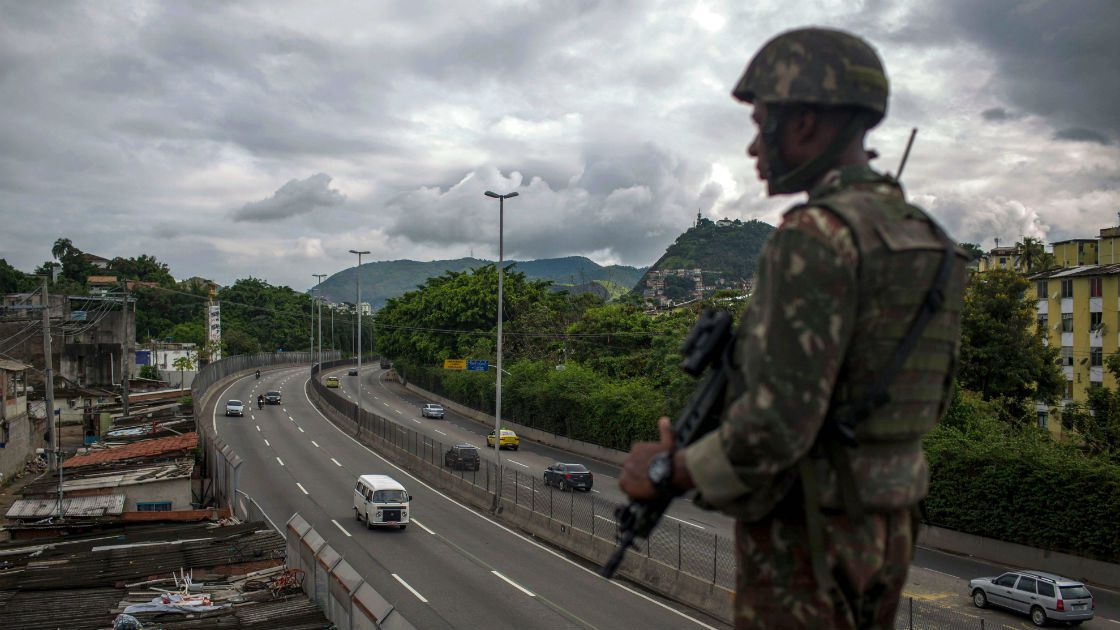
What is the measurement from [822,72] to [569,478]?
115ft

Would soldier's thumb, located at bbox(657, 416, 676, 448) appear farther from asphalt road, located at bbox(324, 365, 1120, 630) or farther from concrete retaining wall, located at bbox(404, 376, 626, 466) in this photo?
concrete retaining wall, located at bbox(404, 376, 626, 466)

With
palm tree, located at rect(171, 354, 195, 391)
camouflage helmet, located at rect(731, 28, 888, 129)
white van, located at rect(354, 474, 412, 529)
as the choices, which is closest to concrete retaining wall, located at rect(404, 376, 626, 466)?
white van, located at rect(354, 474, 412, 529)

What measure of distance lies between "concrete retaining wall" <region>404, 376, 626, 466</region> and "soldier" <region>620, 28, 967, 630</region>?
37.1 metres

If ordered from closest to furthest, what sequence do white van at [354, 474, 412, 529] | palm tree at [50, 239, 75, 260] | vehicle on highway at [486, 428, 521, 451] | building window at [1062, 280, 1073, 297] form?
white van at [354, 474, 412, 529] < building window at [1062, 280, 1073, 297] < vehicle on highway at [486, 428, 521, 451] < palm tree at [50, 239, 75, 260]

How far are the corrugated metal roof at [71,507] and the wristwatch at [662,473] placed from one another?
2470 cm

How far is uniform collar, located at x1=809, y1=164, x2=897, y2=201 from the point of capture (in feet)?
9.32

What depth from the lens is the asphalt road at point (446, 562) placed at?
19.5m

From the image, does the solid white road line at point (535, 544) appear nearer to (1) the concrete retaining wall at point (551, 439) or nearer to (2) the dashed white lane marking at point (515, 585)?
(2) the dashed white lane marking at point (515, 585)

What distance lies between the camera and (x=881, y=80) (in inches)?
113

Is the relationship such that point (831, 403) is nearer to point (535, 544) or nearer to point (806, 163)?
point (806, 163)

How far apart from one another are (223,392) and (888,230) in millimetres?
80694

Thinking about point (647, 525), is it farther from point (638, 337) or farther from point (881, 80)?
point (638, 337)

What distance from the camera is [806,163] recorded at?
297 centimetres

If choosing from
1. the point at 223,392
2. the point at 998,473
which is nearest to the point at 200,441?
the point at 998,473
